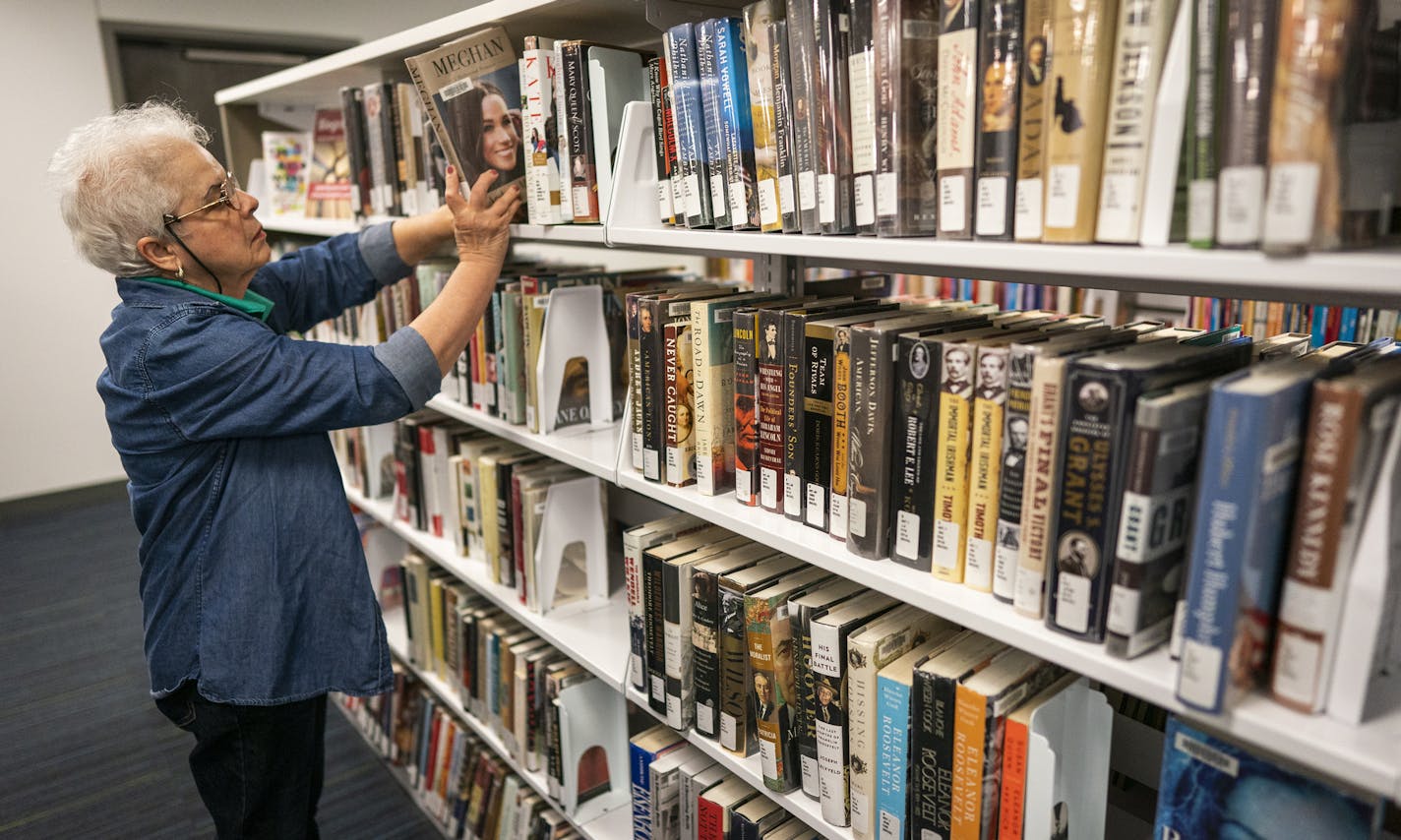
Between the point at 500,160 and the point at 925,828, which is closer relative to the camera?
the point at 925,828

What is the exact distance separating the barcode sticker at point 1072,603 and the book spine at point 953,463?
0.44 feet

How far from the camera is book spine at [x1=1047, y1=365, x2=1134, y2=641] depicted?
0.77 m

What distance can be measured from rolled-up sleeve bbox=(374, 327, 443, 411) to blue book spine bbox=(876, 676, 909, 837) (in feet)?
2.70

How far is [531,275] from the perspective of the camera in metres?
1.72

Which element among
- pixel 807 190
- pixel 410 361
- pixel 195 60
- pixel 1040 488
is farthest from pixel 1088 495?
pixel 195 60

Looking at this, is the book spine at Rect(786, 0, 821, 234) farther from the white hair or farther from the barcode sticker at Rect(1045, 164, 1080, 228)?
the white hair

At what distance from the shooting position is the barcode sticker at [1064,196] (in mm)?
789

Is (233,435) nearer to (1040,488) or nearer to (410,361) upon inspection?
(410,361)

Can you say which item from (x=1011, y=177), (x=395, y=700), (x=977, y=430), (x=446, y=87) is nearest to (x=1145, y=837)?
(x=977, y=430)

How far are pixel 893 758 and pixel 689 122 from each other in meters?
0.88

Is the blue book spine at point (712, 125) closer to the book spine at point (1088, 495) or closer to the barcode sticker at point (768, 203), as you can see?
the barcode sticker at point (768, 203)

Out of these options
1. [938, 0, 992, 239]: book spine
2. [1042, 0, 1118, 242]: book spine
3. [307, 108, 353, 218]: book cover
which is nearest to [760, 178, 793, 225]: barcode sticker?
[938, 0, 992, 239]: book spine

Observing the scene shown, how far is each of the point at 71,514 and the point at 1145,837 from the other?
5.09 m

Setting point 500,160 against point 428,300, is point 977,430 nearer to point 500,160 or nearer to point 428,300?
point 500,160
